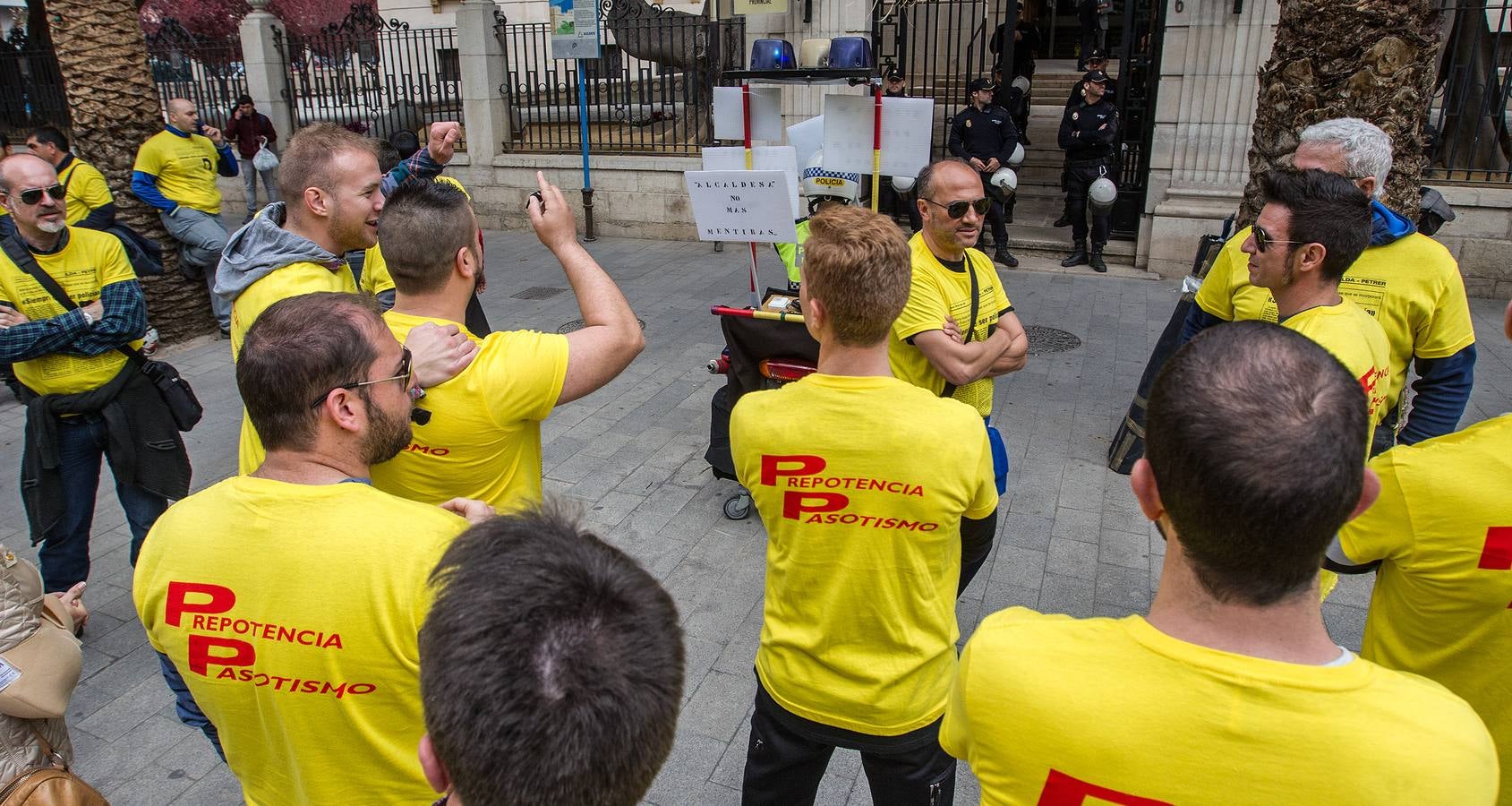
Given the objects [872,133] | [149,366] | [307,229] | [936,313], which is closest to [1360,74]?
[872,133]

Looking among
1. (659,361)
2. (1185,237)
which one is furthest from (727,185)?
(1185,237)

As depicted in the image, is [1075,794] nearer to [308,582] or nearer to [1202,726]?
[1202,726]

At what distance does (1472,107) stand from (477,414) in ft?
37.7

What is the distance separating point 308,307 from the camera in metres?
1.88

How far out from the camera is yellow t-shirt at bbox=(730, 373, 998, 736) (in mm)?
2102

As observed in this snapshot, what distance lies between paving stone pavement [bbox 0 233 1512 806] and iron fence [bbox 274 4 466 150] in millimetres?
6636

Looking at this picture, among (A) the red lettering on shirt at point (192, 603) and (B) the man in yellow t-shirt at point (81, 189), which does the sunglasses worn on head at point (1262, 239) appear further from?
(B) the man in yellow t-shirt at point (81, 189)

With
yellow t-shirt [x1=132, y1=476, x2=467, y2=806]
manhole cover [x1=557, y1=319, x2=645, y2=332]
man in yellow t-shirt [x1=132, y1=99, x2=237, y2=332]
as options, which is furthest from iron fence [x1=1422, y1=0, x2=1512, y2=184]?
man in yellow t-shirt [x1=132, y1=99, x2=237, y2=332]

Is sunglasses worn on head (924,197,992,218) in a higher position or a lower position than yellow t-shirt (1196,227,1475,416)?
higher

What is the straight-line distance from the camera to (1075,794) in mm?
1290

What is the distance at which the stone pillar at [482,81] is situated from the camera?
511 inches

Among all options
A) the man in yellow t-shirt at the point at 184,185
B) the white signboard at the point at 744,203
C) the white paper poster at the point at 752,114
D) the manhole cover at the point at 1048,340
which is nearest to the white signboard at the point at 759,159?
the white paper poster at the point at 752,114

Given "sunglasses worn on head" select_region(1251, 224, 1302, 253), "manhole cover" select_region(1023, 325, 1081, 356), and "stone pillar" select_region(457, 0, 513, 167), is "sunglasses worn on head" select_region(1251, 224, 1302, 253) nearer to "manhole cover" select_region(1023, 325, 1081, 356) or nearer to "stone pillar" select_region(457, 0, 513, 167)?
Answer: "manhole cover" select_region(1023, 325, 1081, 356)

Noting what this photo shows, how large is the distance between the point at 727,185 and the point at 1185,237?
6.89 m
